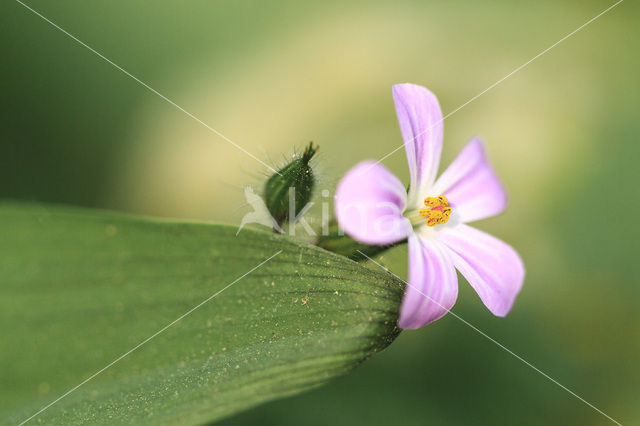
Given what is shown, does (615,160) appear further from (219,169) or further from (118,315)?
(118,315)

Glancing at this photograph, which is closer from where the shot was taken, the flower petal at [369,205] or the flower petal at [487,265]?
the flower petal at [369,205]

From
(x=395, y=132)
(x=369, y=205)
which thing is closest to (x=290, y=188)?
(x=369, y=205)

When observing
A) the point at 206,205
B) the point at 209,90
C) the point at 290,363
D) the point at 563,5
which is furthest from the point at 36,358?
the point at 563,5

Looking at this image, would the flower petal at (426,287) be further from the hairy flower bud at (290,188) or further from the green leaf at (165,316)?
the hairy flower bud at (290,188)

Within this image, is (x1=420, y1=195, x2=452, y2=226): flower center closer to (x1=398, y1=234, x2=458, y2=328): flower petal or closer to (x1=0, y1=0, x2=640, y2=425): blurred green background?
(x1=398, y1=234, x2=458, y2=328): flower petal

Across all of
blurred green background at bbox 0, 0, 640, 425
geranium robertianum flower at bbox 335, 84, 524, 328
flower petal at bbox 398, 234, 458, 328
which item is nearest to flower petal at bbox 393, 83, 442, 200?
geranium robertianum flower at bbox 335, 84, 524, 328

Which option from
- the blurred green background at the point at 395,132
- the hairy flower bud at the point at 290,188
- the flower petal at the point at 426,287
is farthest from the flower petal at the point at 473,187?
the blurred green background at the point at 395,132
